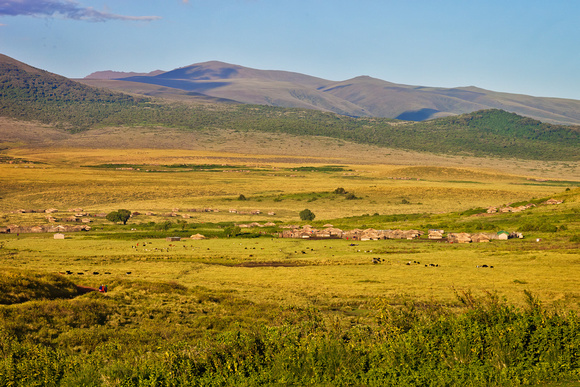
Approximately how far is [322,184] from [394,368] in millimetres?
88129

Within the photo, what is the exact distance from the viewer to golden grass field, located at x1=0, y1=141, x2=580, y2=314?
25.1 m

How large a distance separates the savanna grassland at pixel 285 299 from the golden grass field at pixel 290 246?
23 centimetres

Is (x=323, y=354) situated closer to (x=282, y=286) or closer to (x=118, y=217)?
(x=282, y=286)

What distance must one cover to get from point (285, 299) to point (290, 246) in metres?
19.1

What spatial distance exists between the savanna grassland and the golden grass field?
226mm

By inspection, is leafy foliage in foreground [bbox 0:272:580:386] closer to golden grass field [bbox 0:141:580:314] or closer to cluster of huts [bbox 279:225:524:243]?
golden grass field [bbox 0:141:580:314]

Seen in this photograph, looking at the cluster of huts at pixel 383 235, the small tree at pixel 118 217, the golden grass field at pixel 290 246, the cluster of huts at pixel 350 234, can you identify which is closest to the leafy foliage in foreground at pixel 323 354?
the golden grass field at pixel 290 246

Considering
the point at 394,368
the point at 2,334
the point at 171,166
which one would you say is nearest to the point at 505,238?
the point at 394,368

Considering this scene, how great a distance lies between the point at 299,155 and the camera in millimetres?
171250

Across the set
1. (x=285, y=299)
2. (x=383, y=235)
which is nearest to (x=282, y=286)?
(x=285, y=299)

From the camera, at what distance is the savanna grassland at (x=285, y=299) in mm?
12164

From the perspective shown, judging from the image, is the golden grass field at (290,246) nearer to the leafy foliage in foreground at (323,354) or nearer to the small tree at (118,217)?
the small tree at (118,217)

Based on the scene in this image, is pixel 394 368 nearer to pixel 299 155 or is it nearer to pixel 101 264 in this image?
pixel 101 264

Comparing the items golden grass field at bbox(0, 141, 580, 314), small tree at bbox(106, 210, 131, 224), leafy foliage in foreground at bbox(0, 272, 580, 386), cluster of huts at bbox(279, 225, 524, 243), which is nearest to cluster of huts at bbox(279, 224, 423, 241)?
cluster of huts at bbox(279, 225, 524, 243)
